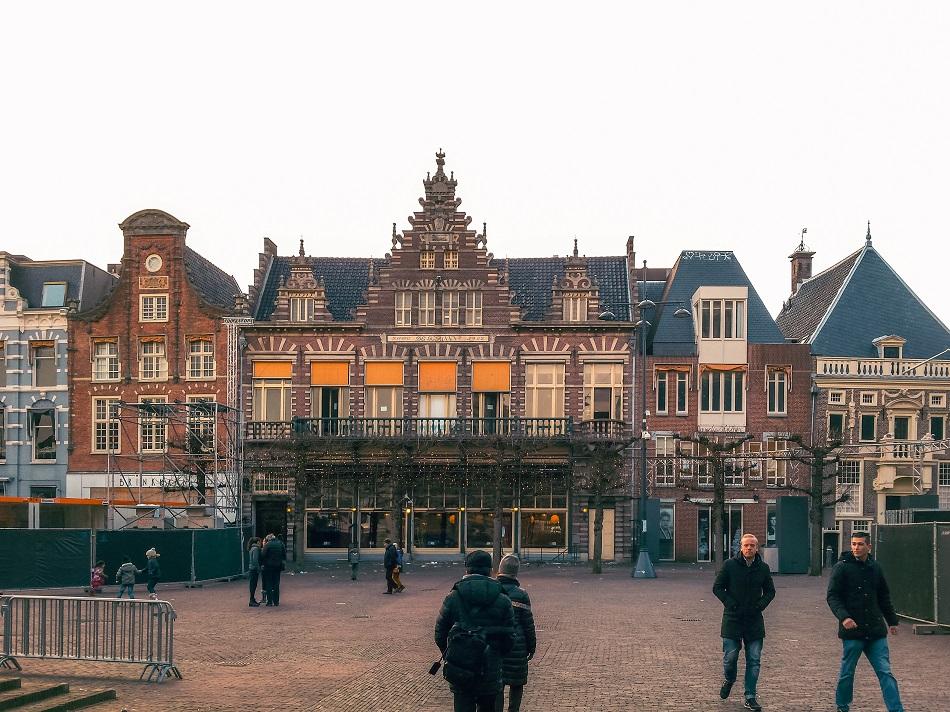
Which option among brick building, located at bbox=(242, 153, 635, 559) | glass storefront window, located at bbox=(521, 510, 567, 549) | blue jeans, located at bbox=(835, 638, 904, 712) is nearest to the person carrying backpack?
blue jeans, located at bbox=(835, 638, 904, 712)

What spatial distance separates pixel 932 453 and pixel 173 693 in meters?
40.4

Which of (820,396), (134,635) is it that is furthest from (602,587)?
(134,635)

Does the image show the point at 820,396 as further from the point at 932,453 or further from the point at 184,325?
the point at 184,325

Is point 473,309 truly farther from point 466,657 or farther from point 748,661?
point 466,657

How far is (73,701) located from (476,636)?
20.9 ft

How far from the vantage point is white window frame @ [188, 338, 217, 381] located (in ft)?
161

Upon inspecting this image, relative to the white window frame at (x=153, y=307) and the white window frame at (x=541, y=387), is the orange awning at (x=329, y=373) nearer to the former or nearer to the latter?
the white window frame at (x=153, y=307)

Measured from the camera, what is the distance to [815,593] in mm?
33500

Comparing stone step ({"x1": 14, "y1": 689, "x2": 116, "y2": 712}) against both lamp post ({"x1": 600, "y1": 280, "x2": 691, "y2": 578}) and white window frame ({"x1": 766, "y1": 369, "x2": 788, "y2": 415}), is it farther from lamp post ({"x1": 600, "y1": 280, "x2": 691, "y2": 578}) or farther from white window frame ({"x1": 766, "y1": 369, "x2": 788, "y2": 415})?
white window frame ({"x1": 766, "y1": 369, "x2": 788, "y2": 415})

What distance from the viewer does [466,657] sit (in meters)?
10.4

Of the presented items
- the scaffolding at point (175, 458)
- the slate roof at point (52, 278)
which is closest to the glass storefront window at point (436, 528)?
the scaffolding at point (175, 458)

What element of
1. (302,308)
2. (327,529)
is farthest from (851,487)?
(302,308)

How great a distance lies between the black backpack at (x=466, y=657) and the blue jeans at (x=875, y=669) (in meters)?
4.81

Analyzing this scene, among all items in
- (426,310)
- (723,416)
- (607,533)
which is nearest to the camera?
(607,533)
